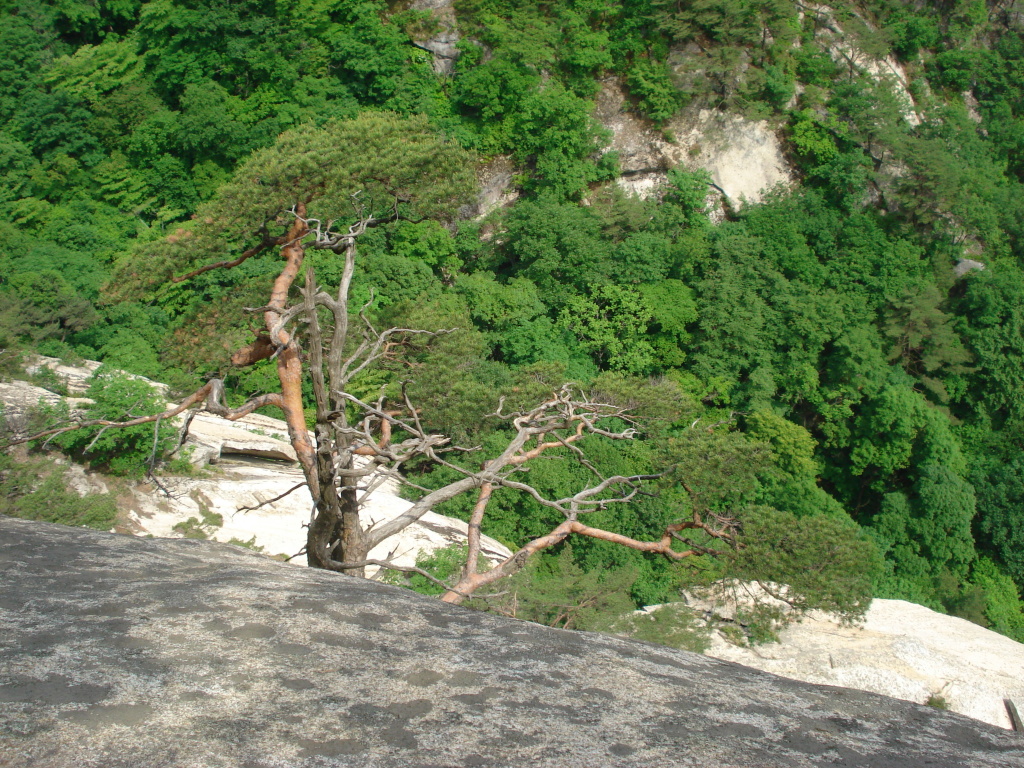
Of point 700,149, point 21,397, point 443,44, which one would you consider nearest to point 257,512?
point 21,397

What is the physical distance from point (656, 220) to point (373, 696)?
86.2 feet

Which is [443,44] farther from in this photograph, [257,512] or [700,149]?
[257,512]

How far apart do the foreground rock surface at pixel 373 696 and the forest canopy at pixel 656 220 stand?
62.3 ft

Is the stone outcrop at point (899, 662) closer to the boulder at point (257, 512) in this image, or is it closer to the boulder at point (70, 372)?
the boulder at point (257, 512)

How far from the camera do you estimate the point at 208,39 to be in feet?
88.5

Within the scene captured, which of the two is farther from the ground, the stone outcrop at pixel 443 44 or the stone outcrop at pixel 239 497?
the stone outcrop at pixel 443 44

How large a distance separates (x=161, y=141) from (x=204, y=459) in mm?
14959

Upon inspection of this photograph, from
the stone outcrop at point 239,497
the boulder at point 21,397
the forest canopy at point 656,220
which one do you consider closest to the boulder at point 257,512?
the stone outcrop at point 239,497

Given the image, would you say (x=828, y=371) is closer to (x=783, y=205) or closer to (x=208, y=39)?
(x=783, y=205)

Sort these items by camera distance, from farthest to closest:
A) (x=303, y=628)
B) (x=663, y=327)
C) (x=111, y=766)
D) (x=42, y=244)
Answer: (x=663, y=327)
(x=42, y=244)
(x=303, y=628)
(x=111, y=766)

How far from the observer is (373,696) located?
6.81 ft

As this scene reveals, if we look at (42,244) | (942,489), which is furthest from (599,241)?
(42,244)

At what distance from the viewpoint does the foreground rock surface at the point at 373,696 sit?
1.84 m

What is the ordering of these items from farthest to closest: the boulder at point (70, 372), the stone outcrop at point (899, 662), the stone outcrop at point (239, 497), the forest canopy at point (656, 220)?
the forest canopy at point (656, 220), the boulder at point (70, 372), the stone outcrop at point (899, 662), the stone outcrop at point (239, 497)
